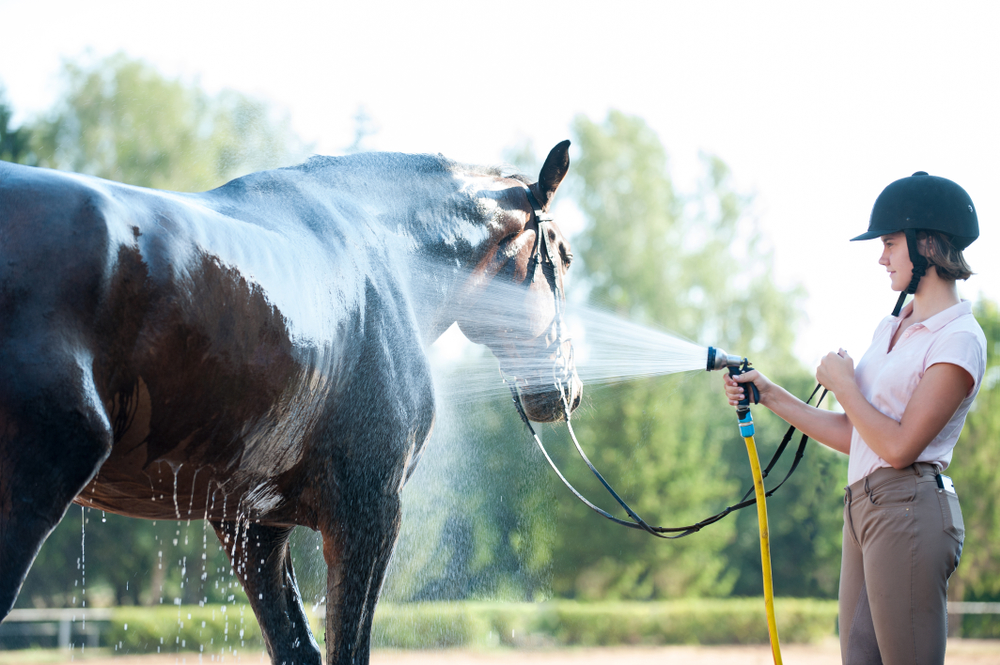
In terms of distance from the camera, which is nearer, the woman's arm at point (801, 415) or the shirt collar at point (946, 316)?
the shirt collar at point (946, 316)

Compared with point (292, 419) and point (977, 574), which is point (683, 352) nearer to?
point (292, 419)

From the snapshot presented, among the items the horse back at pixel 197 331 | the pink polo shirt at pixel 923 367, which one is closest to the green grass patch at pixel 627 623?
the horse back at pixel 197 331

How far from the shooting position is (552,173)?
3.49m

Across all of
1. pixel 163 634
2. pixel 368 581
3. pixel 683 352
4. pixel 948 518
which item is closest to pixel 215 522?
pixel 368 581

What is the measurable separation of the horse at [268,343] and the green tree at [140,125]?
9.62 meters

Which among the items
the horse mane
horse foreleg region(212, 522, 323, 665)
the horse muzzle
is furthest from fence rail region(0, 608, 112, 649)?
the horse mane

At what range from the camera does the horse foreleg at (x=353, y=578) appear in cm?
238

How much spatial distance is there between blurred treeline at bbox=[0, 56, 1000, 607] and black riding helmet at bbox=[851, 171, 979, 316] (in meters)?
4.41

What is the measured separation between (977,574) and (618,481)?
7822 mm

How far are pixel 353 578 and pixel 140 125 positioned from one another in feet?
44.9

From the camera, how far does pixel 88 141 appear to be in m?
13.6

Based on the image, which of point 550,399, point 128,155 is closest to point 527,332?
point 550,399

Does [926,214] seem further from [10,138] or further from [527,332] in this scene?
[10,138]

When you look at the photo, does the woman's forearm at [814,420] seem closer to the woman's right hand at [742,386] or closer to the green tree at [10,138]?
the woman's right hand at [742,386]
